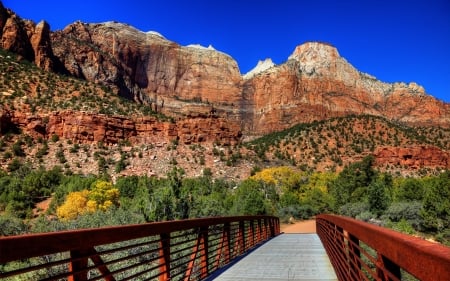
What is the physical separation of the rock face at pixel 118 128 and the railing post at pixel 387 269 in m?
71.9

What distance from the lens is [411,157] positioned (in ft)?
298

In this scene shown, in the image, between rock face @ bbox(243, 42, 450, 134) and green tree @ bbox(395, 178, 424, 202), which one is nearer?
green tree @ bbox(395, 178, 424, 202)

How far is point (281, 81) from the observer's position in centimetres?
16125

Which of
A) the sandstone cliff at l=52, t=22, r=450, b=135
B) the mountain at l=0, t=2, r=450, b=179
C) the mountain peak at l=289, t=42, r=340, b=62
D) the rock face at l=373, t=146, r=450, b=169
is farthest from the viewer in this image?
the mountain peak at l=289, t=42, r=340, b=62

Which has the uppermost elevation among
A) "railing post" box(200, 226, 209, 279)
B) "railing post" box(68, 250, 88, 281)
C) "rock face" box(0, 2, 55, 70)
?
"rock face" box(0, 2, 55, 70)

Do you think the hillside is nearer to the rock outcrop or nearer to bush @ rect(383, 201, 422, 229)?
bush @ rect(383, 201, 422, 229)

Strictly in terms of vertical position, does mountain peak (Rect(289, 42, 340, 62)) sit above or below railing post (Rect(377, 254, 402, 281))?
above

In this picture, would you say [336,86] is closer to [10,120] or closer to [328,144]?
[328,144]

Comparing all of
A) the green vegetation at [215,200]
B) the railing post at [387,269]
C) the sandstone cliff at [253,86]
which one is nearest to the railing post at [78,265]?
the railing post at [387,269]

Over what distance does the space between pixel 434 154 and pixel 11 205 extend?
3308 inches

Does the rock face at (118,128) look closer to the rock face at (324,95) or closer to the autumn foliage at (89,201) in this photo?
the autumn foliage at (89,201)

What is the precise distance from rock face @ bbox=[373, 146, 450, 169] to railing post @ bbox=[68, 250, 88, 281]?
91179 millimetres

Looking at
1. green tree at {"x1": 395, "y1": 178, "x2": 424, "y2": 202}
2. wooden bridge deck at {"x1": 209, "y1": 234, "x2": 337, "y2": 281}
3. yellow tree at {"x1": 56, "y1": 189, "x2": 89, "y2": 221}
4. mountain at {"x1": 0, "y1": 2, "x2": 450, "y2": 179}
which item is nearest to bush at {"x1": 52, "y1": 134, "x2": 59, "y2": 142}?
mountain at {"x1": 0, "y1": 2, "x2": 450, "y2": 179}

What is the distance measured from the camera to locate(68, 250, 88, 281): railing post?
3.60 meters
